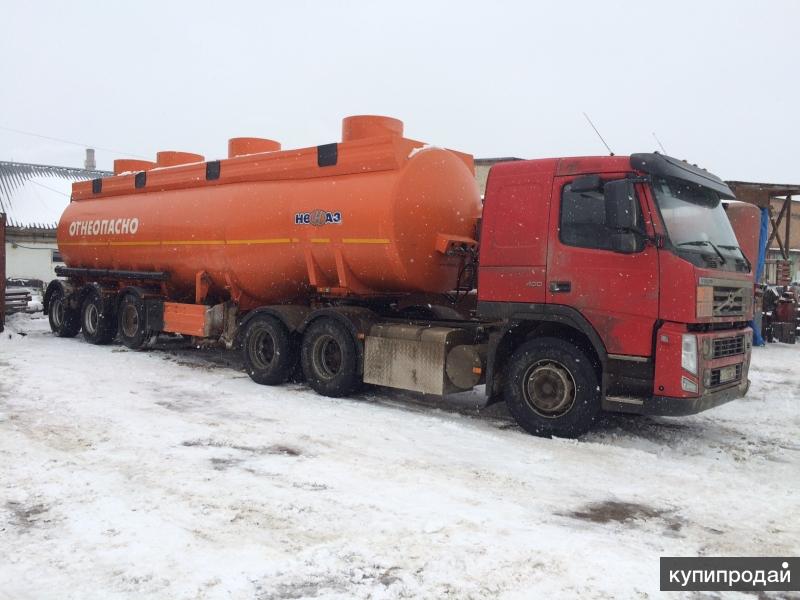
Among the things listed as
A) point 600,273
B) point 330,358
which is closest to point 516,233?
point 600,273

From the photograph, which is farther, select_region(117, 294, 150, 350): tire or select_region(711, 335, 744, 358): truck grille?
select_region(117, 294, 150, 350): tire

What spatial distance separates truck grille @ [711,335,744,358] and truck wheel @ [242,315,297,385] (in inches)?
222

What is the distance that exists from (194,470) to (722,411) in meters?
6.82

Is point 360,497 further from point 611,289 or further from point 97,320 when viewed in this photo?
point 97,320

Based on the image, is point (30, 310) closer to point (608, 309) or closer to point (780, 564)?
point (608, 309)

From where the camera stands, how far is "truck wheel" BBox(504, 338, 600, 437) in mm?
6691

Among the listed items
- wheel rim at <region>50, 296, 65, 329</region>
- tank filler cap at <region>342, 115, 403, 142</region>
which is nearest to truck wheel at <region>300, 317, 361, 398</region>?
tank filler cap at <region>342, 115, 403, 142</region>

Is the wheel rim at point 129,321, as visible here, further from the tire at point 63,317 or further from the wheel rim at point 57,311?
the wheel rim at point 57,311

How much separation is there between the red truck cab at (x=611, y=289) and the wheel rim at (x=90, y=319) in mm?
9706

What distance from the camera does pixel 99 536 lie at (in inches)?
163

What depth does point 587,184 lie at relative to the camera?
21.7ft

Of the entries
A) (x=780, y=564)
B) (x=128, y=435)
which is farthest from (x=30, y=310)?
(x=780, y=564)

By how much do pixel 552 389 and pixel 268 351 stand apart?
4.66 meters

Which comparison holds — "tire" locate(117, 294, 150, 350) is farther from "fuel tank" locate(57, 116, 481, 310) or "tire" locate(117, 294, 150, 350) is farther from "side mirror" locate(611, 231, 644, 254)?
"side mirror" locate(611, 231, 644, 254)
